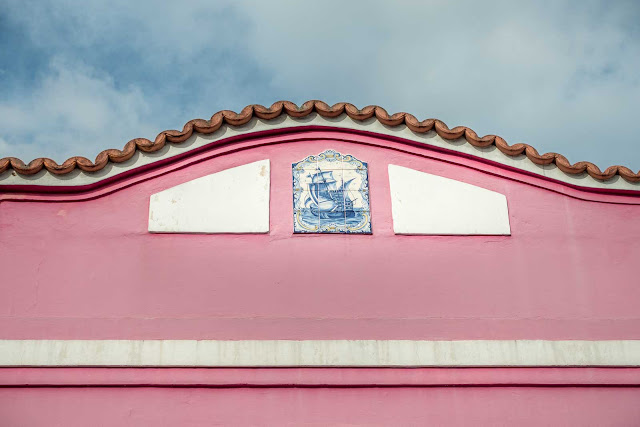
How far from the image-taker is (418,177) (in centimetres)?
714

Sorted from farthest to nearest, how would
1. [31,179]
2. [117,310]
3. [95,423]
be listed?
1. [31,179]
2. [117,310]
3. [95,423]

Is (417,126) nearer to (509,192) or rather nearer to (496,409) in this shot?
(509,192)

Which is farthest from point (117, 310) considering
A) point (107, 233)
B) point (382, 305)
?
point (382, 305)

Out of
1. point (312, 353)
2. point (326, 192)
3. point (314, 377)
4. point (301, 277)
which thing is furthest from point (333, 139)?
point (314, 377)

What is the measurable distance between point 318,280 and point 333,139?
135 centimetres

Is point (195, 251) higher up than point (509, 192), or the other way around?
point (509, 192)

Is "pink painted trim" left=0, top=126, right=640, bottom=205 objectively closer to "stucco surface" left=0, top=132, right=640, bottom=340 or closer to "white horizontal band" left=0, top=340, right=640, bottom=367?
"stucco surface" left=0, top=132, right=640, bottom=340

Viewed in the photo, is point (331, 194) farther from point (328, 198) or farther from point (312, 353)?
point (312, 353)

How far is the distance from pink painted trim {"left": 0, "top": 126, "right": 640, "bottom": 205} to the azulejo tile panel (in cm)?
24

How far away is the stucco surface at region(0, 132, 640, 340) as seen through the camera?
6438mm

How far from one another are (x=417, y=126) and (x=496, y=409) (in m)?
2.45

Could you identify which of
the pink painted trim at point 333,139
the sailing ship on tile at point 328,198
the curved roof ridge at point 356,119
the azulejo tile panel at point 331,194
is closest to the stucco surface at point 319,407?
the azulejo tile panel at point 331,194

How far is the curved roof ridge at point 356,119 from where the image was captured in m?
7.00

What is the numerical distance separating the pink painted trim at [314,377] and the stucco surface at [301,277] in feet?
0.90
